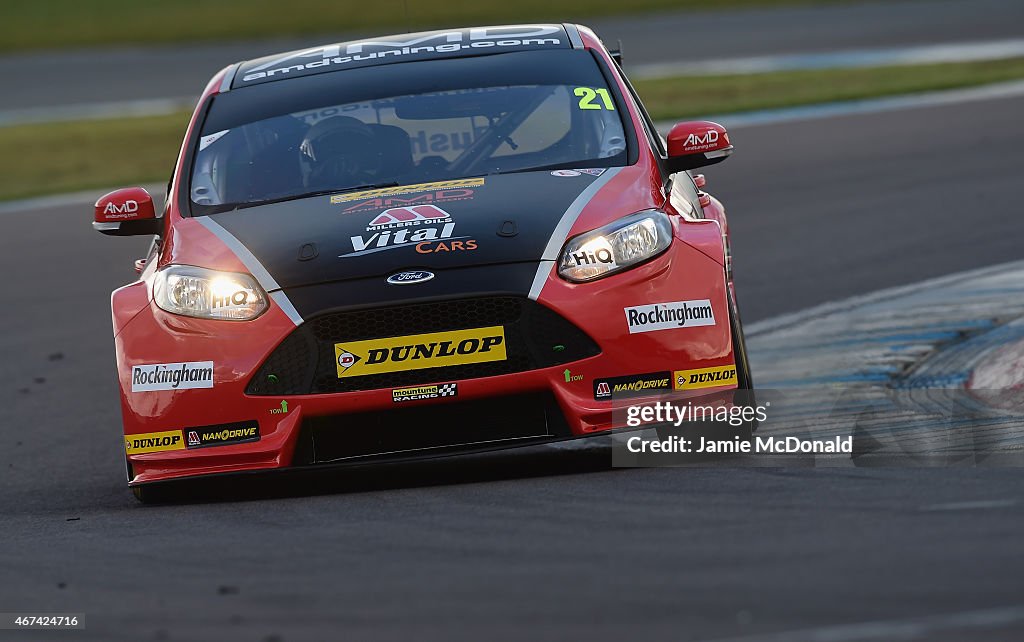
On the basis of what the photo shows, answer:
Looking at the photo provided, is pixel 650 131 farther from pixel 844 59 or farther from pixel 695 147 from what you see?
pixel 844 59

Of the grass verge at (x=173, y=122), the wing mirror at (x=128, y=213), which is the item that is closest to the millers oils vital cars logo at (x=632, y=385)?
the wing mirror at (x=128, y=213)

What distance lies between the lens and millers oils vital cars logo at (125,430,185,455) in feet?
19.8

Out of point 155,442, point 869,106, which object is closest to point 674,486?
point 155,442

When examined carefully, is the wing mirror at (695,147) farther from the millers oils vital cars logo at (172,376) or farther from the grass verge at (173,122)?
the grass verge at (173,122)

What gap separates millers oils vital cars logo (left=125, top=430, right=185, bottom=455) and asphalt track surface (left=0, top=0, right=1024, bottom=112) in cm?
1702

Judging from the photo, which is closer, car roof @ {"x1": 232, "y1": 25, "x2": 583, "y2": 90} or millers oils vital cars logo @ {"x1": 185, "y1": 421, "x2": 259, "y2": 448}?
millers oils vital cars logo @ {"x1": 185, "y1": 421, "x2": 259, "y2": 448}

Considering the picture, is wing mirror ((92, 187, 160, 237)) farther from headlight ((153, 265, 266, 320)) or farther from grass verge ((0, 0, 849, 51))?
grass verge ((0, 0, 849, 51))

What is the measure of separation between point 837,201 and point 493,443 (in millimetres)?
6429

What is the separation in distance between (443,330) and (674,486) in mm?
930

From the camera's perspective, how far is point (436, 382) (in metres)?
5.79

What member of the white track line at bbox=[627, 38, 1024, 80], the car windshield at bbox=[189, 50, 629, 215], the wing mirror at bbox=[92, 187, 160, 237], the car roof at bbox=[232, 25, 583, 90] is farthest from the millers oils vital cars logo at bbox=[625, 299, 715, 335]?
the white track line at bbox=[627, 38, 1024, 80]

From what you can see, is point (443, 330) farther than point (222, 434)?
No

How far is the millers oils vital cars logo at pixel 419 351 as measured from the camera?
5781 mm

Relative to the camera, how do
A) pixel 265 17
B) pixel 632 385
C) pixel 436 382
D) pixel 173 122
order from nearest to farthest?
pixel 436 382, pixel 632 385, pixel 173 122, pixel 265 17
